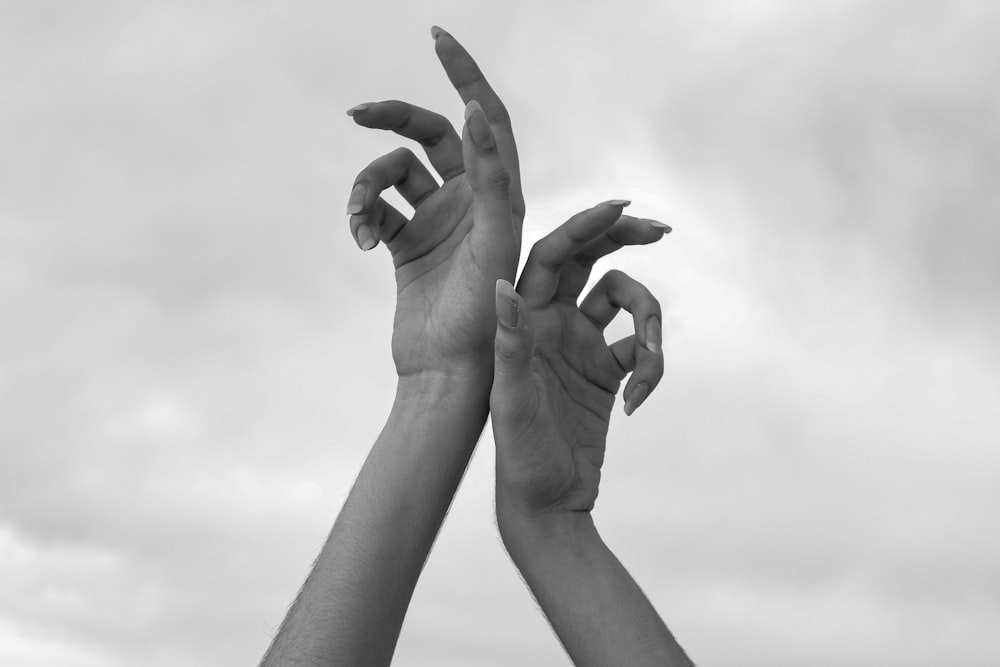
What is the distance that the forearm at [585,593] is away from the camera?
3.32 m

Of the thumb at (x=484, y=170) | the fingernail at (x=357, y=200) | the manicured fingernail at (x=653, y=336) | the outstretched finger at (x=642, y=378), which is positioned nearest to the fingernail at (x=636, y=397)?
the outstretched finger at (x=642, y=378)

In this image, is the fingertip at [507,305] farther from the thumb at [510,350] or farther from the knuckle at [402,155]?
the knuckle at [402,155]

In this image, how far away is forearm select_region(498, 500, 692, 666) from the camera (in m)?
3.32

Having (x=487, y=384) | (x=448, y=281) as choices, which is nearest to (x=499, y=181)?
(x=448, y=281)

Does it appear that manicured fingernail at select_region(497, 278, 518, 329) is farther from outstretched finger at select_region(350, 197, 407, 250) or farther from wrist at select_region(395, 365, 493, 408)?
outstretched finger at select_region(350, 197, 407, 250)

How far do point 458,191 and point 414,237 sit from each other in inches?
7.0

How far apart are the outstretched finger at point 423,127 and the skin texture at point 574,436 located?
0.37 metres

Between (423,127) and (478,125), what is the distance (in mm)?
356

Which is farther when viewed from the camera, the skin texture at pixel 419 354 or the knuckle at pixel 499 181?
the knuckle at pixel 499 181

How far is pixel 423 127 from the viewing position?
11.4ft

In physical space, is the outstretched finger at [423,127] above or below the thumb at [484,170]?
above

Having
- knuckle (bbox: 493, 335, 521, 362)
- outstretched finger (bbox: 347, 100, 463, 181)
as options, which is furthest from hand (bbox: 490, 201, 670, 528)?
outstretched finger (bbox: 347, 100, 463, 181)

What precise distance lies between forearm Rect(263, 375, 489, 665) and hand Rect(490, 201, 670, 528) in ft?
0.48

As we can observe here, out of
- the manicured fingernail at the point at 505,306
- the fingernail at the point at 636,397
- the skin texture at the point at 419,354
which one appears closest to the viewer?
the manicured fingernail at the point at 505,306
